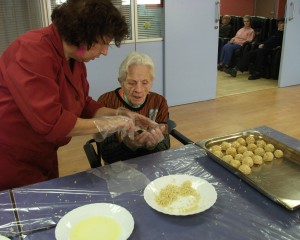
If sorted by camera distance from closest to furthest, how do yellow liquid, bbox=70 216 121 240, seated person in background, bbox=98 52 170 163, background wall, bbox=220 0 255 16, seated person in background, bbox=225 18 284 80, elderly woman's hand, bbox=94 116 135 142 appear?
1. yellow liquid, bbox=70 216 121 240
2. elderly woman's hand, bbox=94 116 135 142
3. seated person in background, bbox=98 52 170 163
4. seated person in background, bbox=225 18 284 80
5. background wall, bbox=220 0 255 16

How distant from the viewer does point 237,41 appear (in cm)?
608

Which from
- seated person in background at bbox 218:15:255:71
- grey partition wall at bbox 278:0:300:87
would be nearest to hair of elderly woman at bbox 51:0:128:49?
grey partition wall at bbox 278:0:300:87

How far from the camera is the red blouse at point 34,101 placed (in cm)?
110

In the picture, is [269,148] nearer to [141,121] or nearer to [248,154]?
[248,154]

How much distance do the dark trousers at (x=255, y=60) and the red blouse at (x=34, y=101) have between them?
15.3 feet

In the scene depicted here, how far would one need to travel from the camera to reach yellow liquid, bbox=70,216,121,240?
98 centimetres

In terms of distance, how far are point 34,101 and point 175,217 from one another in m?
0.60

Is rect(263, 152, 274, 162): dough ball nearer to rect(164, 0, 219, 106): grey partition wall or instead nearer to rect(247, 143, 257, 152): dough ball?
rect(247, 143, 257, 152): dough ball

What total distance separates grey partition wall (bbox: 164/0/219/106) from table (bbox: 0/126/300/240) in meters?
2.70

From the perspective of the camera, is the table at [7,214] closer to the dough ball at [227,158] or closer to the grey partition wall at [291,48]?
the dough ball at [227,158]

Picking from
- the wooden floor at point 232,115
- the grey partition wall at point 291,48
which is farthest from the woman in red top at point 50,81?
the grey partition wall at point 291,48

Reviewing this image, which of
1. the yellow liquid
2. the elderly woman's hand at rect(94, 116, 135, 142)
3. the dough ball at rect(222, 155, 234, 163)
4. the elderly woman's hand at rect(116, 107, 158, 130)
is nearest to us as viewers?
the yellow liquid

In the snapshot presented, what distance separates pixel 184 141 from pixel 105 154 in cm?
43

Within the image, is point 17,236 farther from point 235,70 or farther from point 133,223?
point 235,70
